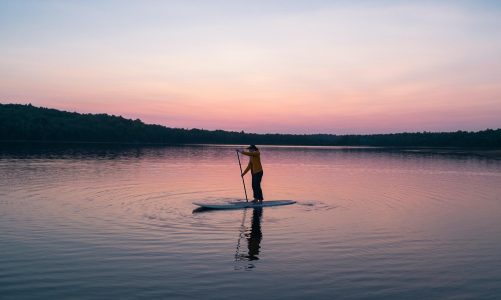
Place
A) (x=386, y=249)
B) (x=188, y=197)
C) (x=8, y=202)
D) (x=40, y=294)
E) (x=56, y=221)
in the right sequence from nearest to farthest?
(x=40, y=294) → (x=386, y=249) → (x=56, y=221) → (x=8, y=202) → (x=188, y=197)

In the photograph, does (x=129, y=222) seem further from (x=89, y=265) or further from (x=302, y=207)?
(x=302, y=207)

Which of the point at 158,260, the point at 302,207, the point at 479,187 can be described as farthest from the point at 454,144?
the point at 158,260

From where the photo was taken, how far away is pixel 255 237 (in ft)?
48.0

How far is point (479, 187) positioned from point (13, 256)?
30.3 meters

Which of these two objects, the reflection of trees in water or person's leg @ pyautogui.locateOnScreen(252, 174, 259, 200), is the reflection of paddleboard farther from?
the reflection of trees in water

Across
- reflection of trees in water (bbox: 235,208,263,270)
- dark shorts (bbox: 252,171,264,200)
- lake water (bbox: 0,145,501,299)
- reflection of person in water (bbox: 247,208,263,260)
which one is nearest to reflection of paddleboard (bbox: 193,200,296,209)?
lake water (bbox: 0,145,501,299)

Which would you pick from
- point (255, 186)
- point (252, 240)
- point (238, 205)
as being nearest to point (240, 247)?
point (252, 240)

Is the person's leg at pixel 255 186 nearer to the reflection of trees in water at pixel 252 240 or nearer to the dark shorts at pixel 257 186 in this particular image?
the dark shorts at pixel 257 186

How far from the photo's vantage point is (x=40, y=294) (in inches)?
349

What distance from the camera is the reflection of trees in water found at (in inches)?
467

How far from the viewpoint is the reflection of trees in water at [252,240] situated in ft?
38.9

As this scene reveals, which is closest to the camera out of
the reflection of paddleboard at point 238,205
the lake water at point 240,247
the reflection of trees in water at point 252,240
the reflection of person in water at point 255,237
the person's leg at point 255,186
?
the lake water at point 240,247

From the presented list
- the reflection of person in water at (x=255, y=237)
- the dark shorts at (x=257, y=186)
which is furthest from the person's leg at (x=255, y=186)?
the reflection of person in water at (x=255, y=237)

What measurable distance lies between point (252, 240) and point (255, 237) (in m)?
0.49
